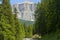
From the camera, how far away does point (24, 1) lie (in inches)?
3179

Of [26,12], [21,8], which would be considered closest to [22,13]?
[26,12]

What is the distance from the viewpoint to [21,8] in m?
82.9

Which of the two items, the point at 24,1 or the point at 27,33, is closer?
the point at 27,33

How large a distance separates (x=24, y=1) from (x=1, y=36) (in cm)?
6785

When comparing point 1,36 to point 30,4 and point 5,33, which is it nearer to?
point 5,33

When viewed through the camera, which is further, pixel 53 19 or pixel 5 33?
pixel 5 33

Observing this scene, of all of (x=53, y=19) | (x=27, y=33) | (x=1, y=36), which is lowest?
(x=27, y=33)

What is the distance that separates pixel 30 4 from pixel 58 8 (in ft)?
227

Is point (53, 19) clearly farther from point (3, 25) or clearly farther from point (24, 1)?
point (24, 1)

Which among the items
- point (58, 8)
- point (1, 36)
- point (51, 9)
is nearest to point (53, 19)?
point (51, 9)

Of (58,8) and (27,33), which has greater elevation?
(58,8)

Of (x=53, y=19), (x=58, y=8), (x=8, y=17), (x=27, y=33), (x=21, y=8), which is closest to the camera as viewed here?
(x=58, y=8)

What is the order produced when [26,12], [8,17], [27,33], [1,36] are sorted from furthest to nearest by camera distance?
[26,12]
[27,33]
[8,17]
[1,36]

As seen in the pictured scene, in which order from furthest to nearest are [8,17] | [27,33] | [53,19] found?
[27,33]
[8,17]
[53,19]
